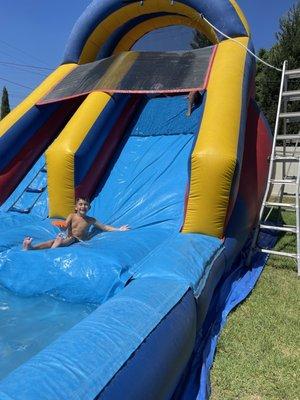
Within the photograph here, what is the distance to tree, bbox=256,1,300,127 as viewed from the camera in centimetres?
1379

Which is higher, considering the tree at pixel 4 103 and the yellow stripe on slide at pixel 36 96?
the tree at pixel 4 103

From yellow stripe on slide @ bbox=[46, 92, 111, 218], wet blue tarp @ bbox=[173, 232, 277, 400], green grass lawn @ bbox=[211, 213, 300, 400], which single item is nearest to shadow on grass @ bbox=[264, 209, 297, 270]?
wet blue tarp @ bbox=[173, 232, 277, 400]

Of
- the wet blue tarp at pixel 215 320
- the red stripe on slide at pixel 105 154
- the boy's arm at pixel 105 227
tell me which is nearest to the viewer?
the wet blue tarp at pixel 215 320

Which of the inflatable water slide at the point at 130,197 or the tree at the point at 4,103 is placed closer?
the inflatable water slide at the point at 130,197

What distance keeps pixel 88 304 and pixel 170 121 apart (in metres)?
2.89

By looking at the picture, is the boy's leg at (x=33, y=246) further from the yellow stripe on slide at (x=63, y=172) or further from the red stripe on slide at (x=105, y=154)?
the red stripe on slide at (x=105, y=154)

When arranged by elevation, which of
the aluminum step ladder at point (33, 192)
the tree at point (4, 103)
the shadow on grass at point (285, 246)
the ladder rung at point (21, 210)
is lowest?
the shadow on grass at point (285, 246)

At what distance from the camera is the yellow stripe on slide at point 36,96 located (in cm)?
487

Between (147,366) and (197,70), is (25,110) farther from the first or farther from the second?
(147,366)

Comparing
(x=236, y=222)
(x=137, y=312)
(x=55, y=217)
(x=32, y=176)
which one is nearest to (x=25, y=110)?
(x=32, y=176)

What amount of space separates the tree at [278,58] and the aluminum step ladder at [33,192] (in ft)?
34.5

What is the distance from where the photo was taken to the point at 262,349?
2.46 metres

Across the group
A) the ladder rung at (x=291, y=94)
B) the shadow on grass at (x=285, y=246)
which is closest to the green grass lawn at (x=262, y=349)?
the shadow on grass at (x=285, y=246)

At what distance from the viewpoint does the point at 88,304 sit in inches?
104
